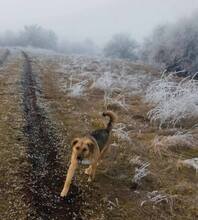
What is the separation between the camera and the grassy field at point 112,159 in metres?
8.18

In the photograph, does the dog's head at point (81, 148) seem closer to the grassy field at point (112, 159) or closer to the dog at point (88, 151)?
the dog at point (88, 151)

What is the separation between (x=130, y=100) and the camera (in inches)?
686

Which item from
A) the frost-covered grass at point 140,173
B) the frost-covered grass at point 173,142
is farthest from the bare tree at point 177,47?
the frost-covered grass at point 140,173

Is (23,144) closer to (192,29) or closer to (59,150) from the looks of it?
(59,150)

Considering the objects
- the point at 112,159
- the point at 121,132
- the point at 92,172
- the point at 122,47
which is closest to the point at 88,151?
the point at 92,172

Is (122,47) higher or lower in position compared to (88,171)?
lower

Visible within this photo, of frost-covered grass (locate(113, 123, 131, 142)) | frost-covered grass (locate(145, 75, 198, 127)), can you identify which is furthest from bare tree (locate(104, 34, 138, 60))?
frost-covered grass (locate(113, 123, 131, 142))

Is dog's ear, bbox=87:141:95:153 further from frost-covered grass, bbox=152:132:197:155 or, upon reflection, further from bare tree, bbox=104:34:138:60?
bare tree, bbox=104:34:138:60

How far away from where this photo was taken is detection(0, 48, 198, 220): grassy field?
8180 millimetres

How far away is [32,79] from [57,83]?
1170 millimetres

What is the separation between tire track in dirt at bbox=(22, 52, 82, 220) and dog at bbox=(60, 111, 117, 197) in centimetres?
30

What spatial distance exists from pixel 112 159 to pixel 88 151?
241cm

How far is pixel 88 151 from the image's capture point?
8.16 metres

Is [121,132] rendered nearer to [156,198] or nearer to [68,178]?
[156,198]
